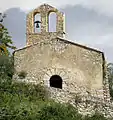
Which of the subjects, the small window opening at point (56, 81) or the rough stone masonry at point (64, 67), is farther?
the small window opening at point (56, 81)

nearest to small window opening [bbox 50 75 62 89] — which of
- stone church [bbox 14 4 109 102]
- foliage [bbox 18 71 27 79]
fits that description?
stone church [bbox 14 4 109 102]

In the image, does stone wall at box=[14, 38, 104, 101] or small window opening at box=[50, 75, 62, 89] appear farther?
small window opening at box=[50, 75, 62, 89]

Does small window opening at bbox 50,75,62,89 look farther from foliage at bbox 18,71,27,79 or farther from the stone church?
foliage at bbox 18,71,27,79

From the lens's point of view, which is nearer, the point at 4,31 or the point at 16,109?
the point at 16,109

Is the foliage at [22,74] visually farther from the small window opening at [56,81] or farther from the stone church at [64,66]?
the small window opening at [56,81]

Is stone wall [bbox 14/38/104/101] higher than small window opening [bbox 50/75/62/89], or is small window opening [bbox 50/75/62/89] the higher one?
stone wall [bbox 14/38/104/101]

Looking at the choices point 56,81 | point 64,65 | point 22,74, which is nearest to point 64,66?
point 64,65

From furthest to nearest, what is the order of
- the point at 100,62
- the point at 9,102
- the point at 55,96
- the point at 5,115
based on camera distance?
the point at 100,62 < the point at 55,96 < the point at 9,102 < the point at 5,115

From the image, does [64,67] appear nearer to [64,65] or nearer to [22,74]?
[64,65]

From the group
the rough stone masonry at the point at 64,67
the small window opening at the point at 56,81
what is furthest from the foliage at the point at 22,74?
the small window opening at the point at 56,81

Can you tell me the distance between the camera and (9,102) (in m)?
18.6

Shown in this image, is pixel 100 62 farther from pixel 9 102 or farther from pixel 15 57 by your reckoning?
pixel 9 102

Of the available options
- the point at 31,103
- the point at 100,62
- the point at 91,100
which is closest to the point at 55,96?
the point at 91,100

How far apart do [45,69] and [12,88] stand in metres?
Answer: 5.33
